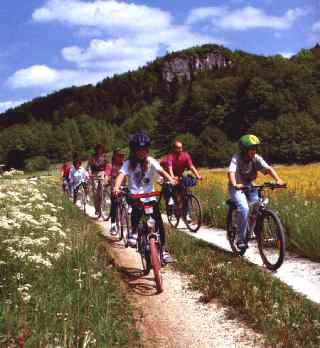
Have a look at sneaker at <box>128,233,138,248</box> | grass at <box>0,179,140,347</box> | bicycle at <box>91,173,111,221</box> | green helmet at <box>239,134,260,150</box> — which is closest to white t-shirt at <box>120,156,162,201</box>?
sneaker at <box>128,233,138,248</box>

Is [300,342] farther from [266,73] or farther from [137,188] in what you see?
[266,73]

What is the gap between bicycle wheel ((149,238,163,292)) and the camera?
688cm

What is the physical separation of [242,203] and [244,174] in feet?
1.87

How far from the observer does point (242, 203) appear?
820cm

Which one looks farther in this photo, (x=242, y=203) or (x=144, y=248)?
(x=242, y=203)

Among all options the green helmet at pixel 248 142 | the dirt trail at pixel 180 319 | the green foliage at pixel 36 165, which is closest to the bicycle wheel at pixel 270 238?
the green helmet at pixel 248 142

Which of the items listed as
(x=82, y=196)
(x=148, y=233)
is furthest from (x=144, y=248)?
(x=82, y=196)

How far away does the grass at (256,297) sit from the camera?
16.4 ft

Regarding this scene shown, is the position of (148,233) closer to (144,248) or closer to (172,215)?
(144,248)

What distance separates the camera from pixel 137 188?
771 cm

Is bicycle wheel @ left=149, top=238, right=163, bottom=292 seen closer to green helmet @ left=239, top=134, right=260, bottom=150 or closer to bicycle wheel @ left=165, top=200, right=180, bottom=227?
green helmet @ left=239, top=134, right=260, bottom=150

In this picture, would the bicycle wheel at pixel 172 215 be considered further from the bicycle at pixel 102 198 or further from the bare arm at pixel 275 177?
the bare arm at pixel 275 177

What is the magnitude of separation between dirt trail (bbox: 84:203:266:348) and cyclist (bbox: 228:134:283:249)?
58.1 inches

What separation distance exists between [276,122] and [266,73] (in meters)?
15.4
